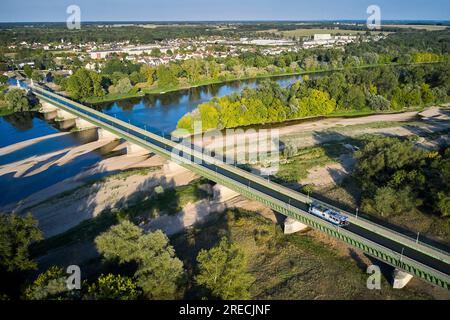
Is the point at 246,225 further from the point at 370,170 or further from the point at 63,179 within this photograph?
the point at 63,179

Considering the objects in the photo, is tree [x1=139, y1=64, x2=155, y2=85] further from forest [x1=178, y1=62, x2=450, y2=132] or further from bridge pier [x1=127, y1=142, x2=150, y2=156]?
bridge pier [x1=127, y1=142, x2=150, y2=156]

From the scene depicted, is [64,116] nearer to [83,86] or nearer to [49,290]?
[83,86]

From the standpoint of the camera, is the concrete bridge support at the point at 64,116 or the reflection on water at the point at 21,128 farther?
the concrete bridge support at the point at 64,116

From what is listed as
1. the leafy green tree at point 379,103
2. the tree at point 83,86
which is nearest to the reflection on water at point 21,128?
the tree at point 83,86

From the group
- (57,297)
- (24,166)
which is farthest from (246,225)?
(24,166)

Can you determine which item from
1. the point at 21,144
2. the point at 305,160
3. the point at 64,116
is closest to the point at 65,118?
the point at 64,116

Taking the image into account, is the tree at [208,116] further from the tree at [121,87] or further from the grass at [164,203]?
the tree at [121,87]

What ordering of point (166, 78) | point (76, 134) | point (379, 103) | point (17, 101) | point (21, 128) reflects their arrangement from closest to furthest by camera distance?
point (76, 134) → point (21, 128) → point (379, 103) → point (17, 101) → point (166, 78)
